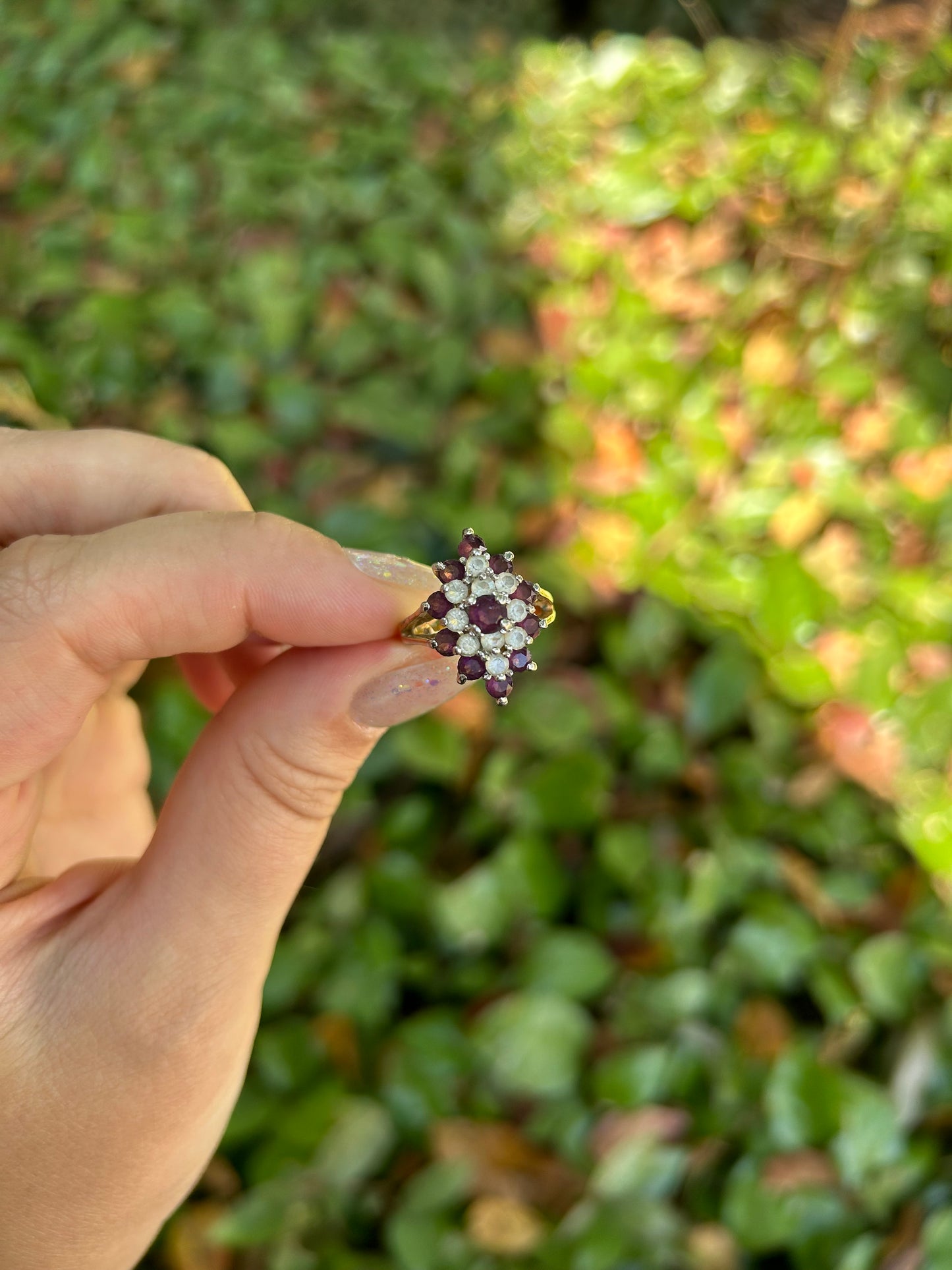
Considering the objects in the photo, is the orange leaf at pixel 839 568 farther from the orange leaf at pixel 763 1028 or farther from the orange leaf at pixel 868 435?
the orange leaf at pixel 763 1028

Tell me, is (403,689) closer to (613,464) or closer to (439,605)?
(439,605)

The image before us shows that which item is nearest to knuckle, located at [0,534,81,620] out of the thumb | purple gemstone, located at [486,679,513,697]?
the thumb

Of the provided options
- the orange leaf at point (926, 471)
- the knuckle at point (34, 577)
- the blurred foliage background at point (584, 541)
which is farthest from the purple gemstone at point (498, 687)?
the orange leaf at point (926, 471)

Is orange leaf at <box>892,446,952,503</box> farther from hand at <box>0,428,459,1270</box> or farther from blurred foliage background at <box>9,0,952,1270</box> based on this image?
hand at <box>0,428,459,1270</box>

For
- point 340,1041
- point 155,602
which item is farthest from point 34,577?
point 340,1041

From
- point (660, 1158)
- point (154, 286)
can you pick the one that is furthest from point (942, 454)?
point (154, 286)

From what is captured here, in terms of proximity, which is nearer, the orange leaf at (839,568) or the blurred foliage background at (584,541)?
the blurred foliage background at (584,541)

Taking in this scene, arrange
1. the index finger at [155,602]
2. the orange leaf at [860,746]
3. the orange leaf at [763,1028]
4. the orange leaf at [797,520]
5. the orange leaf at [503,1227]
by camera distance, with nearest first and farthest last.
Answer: the index finger at [155,602], the orange leaf at [503,1227], the orange leaf at [763,1028], the orange leaf at [860,746], the orange leaf at [797,520]

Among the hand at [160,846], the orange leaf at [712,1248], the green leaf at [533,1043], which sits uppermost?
the hand at [160,846]
